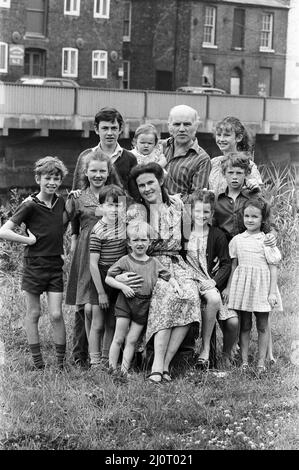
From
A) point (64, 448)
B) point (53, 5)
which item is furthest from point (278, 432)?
point (53, 5)

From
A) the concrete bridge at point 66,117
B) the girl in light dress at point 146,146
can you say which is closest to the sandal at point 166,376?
the girl in light dress at point 146,146

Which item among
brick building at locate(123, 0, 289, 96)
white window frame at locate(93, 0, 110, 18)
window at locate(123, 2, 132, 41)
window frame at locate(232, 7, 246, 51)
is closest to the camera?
white window frame at locate(93, 0, 110, 18)

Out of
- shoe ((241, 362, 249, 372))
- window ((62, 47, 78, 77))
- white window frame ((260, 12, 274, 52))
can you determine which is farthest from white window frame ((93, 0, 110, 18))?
shoe ((241, 362, 249, 372))

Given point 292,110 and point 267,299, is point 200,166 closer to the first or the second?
point 267,299

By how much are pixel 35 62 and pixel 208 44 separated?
1093cm

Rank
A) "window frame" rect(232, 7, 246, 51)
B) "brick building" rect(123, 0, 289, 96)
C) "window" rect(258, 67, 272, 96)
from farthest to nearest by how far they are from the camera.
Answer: "window" rect(258, 67, 272, 96)
"window frame" rect(232, 7, 246, 51)
"brick building" rect(123, 0, 289, 96)

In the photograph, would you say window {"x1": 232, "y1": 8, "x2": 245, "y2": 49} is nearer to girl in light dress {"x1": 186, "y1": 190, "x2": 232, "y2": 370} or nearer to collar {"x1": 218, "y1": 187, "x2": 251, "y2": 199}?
collar {"x1": 218, "y1": 187, "x2": 251, "y2": 199}

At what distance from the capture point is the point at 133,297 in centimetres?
634

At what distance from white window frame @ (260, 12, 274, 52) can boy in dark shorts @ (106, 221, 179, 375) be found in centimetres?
4619

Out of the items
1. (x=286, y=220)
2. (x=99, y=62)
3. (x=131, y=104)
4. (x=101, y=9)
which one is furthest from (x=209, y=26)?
(x=286, y=220)

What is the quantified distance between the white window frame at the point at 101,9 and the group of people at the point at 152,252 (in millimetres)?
38575

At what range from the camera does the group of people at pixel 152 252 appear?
6352mm

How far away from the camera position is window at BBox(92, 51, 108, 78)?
44438 millimetres

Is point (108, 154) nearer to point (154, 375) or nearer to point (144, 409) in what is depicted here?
point (154, 375)
